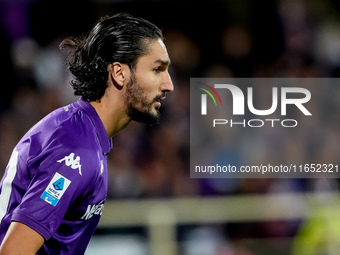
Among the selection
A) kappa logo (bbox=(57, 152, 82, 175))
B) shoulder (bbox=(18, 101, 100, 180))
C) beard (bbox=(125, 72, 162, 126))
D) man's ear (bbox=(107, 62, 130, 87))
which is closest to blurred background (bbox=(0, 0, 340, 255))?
beard (bbox=(125, 72, 162, 126))

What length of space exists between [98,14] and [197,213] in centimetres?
325

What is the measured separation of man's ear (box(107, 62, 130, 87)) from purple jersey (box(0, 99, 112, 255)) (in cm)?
19

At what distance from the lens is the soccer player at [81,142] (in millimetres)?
2451

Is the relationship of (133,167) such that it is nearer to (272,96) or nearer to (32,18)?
(272,96)

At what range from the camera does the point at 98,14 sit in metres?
7.83

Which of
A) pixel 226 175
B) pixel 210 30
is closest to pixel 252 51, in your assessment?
pixel 210 30

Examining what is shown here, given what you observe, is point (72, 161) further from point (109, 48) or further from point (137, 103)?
point (109, 48)

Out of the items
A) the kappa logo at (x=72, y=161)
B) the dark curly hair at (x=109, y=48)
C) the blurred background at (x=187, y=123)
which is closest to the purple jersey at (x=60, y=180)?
A: the kappa logo at (x=72, y=161)

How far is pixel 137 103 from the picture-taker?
2.96 m

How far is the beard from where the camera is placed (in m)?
2.95

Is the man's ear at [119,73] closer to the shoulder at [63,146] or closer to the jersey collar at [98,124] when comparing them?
the jersey collar at [98,124]

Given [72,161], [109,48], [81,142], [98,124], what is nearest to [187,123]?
[109,48]

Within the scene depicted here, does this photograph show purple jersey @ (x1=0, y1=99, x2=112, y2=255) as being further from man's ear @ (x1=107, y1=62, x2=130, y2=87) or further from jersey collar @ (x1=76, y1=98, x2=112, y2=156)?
man's ear @ (x1=107, y1=62, x2=130, y2=87)

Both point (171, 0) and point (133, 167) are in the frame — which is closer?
point (133, 167)
